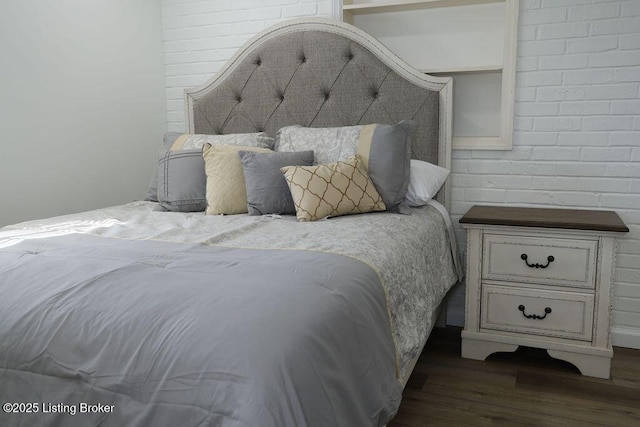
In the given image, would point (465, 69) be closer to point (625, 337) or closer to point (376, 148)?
point (376, 148)

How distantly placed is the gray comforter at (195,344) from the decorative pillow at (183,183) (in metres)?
1.02

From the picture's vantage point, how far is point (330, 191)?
2.09 meters

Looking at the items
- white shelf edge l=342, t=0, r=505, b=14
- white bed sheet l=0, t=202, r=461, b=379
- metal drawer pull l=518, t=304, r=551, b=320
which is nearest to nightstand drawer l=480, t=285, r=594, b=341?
metal drawer pull l=518, t=304, r=551, b=320

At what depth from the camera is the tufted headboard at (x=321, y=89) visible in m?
2.57

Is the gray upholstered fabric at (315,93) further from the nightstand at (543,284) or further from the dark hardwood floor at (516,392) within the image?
the dark hardwood floor at (516,392)

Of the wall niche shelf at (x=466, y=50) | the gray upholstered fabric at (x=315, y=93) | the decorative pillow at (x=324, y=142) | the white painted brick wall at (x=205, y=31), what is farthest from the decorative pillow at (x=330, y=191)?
the white painted brick wall at (x=205, y=31)

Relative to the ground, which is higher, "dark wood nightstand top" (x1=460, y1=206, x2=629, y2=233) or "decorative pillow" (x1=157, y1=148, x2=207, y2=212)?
"decorative pillow" (x1=157, y1=148, x2=207, y2=212)

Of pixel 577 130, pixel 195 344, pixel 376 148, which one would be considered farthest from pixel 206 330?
pixel 577 130

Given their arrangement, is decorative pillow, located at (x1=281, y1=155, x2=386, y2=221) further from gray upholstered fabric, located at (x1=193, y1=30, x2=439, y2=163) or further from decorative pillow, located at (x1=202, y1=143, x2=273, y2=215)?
gray upholstered fabric, located at (x1=193, y1=30, x2=439, y2=163)

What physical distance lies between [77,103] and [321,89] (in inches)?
48.1

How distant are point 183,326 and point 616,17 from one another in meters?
2.28

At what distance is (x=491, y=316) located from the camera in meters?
2.29

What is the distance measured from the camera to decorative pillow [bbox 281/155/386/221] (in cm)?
207

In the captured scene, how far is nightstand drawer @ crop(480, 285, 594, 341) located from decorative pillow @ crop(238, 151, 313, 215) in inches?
36.6
